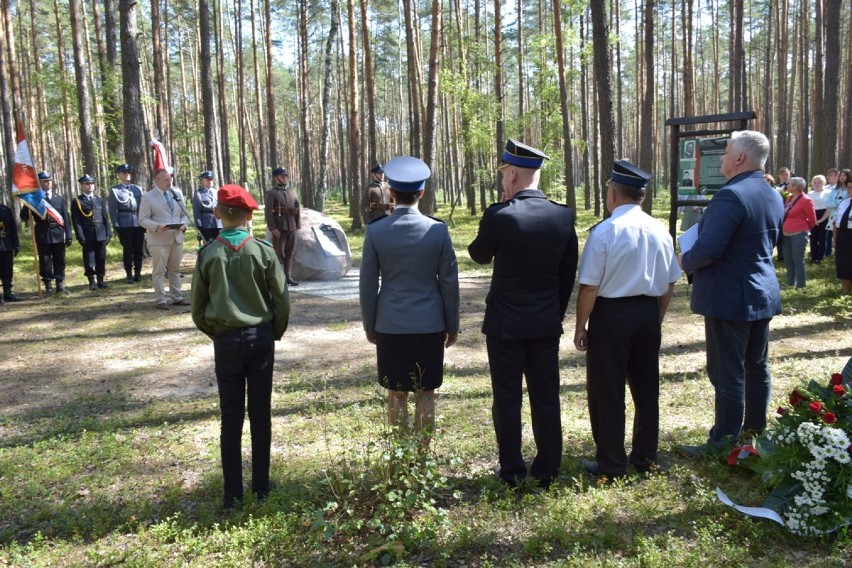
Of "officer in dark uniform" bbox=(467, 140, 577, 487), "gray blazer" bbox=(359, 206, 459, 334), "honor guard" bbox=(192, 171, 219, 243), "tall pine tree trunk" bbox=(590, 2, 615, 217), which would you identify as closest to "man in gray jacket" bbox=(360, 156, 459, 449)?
"gray blazer" bbox=(359, 206, 459, 334)

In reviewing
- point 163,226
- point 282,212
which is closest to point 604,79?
point 282,212

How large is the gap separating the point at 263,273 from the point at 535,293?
1656 mm

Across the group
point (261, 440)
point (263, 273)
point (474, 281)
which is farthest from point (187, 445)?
point (474, 281)

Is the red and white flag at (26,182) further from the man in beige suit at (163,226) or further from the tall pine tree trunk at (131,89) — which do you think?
the man in beige suit at (163,226)

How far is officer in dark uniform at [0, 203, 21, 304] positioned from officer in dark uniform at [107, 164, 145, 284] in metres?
1.68

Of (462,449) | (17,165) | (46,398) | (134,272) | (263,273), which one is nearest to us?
(263,273)

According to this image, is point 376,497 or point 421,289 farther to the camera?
point 421,289

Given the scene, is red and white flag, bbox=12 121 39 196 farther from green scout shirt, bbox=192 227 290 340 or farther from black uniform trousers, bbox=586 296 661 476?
black uniform trousers, bbox=586 296 661 476

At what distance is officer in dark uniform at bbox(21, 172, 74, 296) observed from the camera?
11461mm

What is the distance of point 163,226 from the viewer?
9852 millimetres

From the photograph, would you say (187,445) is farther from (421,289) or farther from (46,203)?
(46,203)

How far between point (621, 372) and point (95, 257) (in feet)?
36.6

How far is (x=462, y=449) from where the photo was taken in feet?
15.4

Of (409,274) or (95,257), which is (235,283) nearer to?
(409,274)
